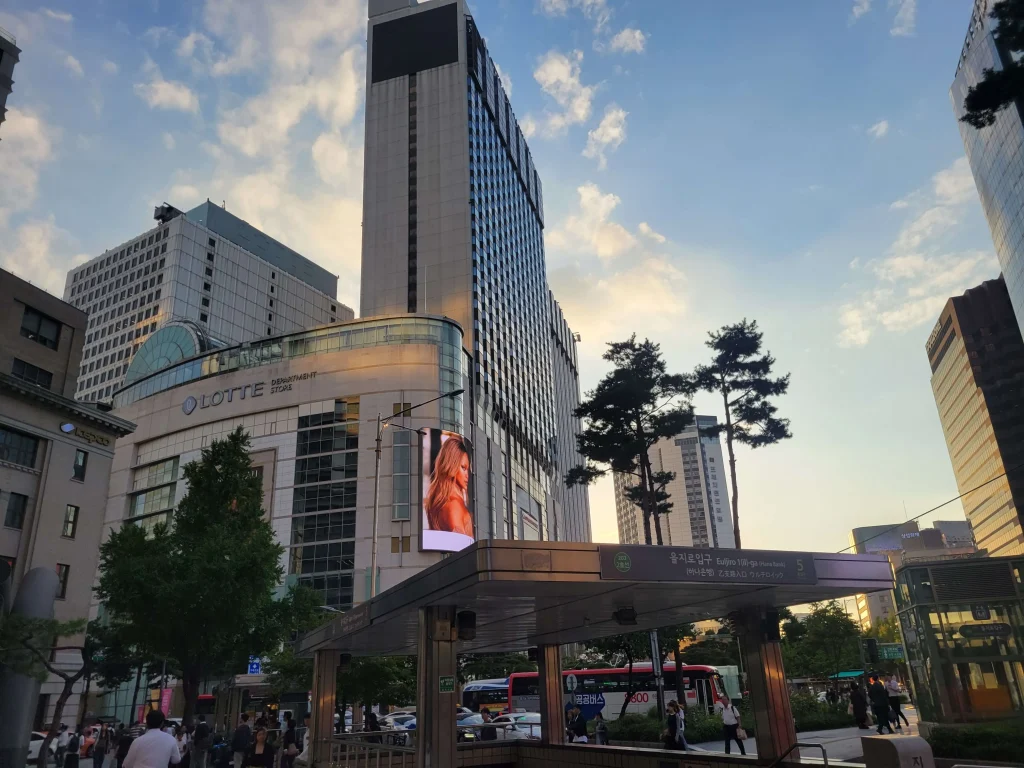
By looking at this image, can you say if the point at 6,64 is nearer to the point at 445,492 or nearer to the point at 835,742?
the point at 445,492

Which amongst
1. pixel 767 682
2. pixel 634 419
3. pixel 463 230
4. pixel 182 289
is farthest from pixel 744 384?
pixel 182 289

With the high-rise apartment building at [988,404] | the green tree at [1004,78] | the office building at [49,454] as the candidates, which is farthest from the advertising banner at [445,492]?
the high-rise apartment building at [988,404]

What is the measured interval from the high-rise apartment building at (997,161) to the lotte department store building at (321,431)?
5970 cm

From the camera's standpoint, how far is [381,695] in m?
37.2

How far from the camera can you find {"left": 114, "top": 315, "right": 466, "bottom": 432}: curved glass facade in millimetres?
73188

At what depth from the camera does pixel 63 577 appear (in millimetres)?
36906

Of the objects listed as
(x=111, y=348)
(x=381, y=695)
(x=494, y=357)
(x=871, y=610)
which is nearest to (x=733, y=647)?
(x=494, y=357)

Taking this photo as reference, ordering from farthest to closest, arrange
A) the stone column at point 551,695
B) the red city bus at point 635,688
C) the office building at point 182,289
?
1. the office building at point 182,289
2. the red city bus at point 635,688
3. the stone column at point 551,695

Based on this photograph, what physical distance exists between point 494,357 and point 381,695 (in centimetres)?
6187

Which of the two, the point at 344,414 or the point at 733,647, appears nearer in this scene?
the point at 344,414

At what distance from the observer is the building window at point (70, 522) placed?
123 ft

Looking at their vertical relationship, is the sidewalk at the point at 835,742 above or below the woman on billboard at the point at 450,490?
below

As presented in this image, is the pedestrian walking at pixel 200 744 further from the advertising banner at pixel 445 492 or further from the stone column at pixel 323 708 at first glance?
the advertising banner at pixel 445 492

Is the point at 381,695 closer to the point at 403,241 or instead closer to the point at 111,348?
the point at 403,241
